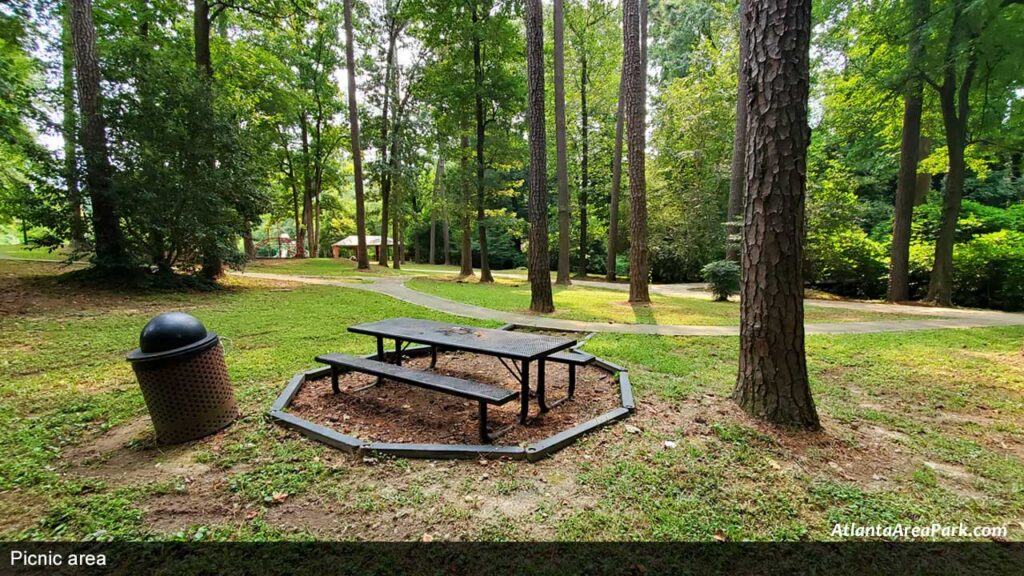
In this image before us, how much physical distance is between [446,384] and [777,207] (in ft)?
9.12

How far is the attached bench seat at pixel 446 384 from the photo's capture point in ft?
8.79

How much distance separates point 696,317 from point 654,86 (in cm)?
2308

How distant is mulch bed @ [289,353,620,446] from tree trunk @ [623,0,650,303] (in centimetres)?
588

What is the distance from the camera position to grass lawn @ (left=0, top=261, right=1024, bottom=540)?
2.04 meters

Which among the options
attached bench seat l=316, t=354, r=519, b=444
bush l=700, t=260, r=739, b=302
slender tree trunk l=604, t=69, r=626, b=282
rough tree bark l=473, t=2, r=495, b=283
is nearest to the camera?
attached bench seat l=316, t=354, r=519, b=444

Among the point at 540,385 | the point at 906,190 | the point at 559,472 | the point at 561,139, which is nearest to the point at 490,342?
the point at 540,385

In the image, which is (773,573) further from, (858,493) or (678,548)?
(858,493)

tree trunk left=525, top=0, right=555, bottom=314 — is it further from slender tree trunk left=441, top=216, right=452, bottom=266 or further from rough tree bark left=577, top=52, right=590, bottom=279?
slender tree trunk left=441, top=216, right=452, bottom=266

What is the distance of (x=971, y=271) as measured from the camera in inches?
421

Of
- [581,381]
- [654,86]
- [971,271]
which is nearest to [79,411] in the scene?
[581,381]

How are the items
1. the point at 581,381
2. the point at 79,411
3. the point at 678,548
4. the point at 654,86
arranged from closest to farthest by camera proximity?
1. the point at 678,548
2. the point at 79,411
3. the point at 581,381
4. the point at 654,86

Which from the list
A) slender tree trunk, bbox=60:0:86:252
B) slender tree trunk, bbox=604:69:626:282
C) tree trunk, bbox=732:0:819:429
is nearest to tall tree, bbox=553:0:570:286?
slender tree trunk, bbox=604:69:626:282

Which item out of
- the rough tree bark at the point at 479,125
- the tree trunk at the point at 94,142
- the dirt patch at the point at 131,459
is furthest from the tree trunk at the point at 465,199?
the dirt patch at the point at 131,459

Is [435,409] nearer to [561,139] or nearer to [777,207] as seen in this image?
[777,207]
